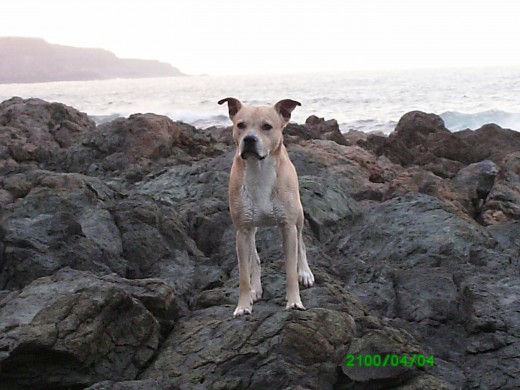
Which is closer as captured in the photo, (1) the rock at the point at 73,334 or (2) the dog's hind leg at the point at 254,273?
(1) the rock at the point at 73,334

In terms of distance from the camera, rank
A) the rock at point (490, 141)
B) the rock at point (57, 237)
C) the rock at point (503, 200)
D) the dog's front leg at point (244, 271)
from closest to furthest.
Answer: the dog's front leg at point (244, 271)
the rock at point (57, 237)
the rock at point (503, 200)
the rock at point (490, 141)

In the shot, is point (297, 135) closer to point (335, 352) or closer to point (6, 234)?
point (6, 234)

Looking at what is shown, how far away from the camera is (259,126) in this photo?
6.25m

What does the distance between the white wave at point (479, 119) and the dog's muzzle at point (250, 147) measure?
37.6 m

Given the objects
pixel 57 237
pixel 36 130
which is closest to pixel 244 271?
pixel 57 237

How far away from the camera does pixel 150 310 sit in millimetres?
6680

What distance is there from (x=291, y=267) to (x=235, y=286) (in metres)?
1.34

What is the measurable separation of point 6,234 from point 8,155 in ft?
32.1

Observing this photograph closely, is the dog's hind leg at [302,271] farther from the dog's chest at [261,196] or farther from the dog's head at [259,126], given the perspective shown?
the dog's head at [259,126]

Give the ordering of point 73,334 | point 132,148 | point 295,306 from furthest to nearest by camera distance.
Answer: point 132,148 < point 295,306 < point 73,334

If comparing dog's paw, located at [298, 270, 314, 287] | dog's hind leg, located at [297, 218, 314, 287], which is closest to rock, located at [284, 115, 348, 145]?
dog's hind leg, located at [297, 218, 314, 287]

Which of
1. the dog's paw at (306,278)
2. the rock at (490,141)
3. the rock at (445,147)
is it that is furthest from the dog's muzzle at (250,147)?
the rock at (490,141)

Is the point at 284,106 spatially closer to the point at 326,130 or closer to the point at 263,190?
the point at 263,190

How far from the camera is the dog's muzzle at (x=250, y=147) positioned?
6.14 meters
